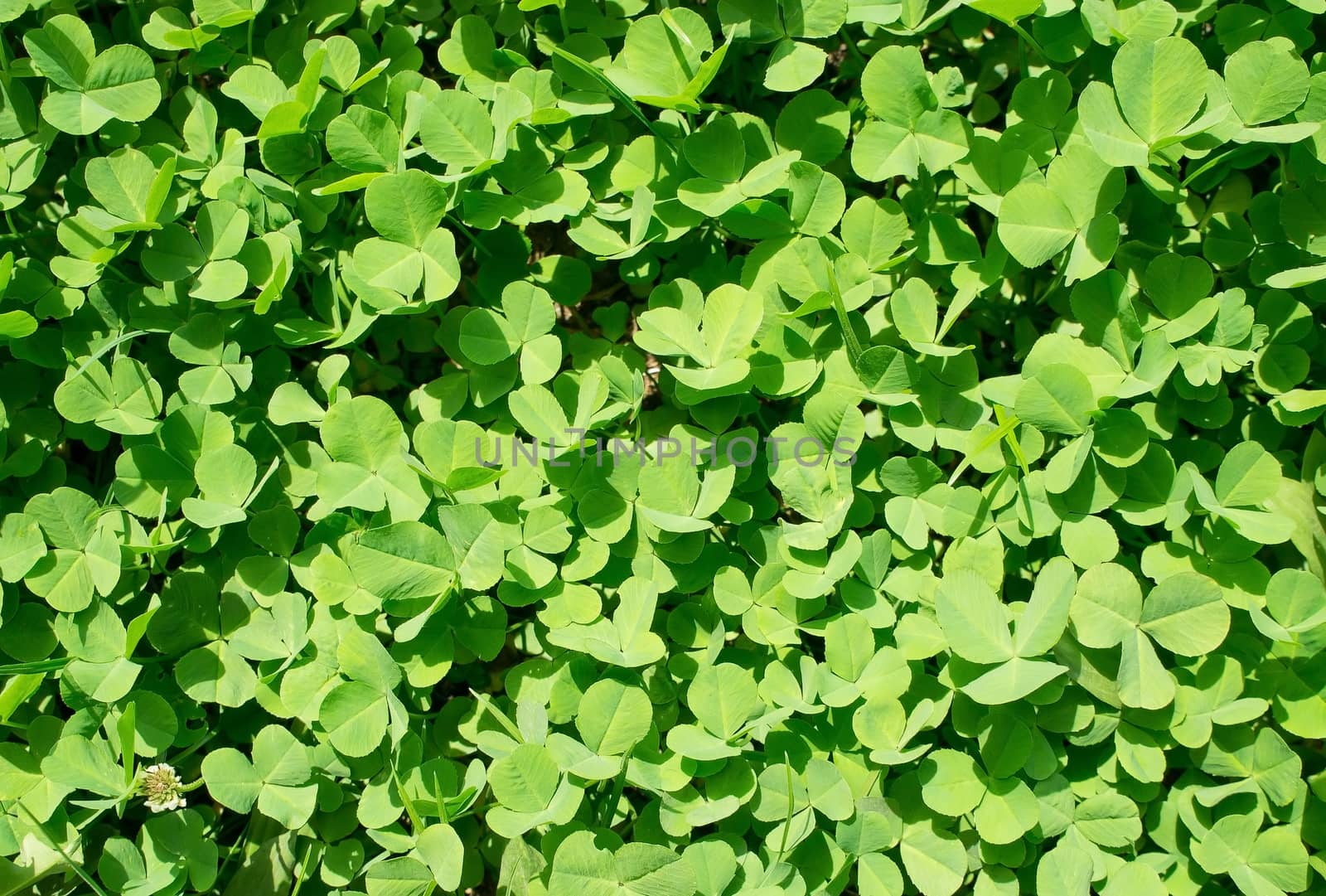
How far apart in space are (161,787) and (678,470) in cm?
126

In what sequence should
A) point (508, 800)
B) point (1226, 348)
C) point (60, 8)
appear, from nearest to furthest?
point (508, 800) < point (1226, 348) < point (60, 8)

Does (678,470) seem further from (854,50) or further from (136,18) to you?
(136,18)

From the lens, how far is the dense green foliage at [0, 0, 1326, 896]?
2012 millimetres

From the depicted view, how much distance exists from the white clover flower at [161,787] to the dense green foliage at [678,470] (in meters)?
0.01

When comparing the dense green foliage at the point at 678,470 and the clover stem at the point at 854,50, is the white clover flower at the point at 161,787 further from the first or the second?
the clover stem at the point at 854,50

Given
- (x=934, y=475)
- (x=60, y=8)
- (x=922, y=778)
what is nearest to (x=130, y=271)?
(x=60, y=8)

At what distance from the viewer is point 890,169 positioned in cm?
208

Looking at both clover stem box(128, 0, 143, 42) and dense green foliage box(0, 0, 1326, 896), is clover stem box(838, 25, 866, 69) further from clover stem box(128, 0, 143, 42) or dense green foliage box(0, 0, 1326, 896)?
clover stem box(128, 0, 143, 42)

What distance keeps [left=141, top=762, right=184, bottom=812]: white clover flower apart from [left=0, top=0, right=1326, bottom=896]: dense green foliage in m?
0.01

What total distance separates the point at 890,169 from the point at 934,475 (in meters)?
0.65

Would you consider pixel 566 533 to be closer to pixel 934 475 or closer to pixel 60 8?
pixel 934 475

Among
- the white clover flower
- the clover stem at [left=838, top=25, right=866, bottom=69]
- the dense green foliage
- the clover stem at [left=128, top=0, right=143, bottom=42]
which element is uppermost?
the clover stem at [left=128, top=0, right=143, bottom=42]

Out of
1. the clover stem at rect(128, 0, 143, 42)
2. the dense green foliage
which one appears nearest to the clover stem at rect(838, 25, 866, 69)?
the dense green foliage

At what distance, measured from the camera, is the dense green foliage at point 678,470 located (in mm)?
2012
